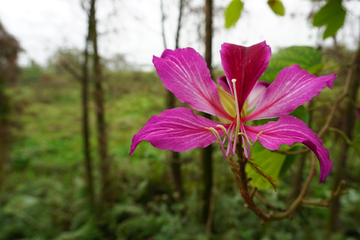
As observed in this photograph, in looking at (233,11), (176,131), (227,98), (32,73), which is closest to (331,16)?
(233,11)

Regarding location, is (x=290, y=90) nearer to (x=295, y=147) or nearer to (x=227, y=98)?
(x=227, y=98)

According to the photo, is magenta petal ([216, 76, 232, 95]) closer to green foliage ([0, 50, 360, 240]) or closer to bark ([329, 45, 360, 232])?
green foliage ([0, 50, 360, 240])

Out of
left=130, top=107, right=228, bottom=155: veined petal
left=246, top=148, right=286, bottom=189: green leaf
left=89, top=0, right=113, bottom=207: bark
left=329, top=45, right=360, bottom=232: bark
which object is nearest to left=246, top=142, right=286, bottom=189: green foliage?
left=246, top=148, right=286, bottom=189: green leaf

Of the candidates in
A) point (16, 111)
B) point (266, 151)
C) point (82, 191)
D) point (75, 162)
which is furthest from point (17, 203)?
point (266, 151)

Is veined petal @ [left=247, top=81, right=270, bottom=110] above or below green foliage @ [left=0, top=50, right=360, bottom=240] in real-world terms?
above

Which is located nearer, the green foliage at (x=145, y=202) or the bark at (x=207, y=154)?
the bark at (x=207, y=154)

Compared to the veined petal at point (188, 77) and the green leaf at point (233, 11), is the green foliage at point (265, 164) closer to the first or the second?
the veined petal at point (188, 77)

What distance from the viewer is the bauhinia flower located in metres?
0.29

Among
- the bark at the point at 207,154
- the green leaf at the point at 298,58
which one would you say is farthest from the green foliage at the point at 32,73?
the green leaf at the point at 298,58

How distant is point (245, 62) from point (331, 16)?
626mm

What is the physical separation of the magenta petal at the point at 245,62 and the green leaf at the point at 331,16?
0.57 metres

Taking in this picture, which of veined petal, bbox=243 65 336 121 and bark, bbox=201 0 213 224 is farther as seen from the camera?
bark, bbox=201 0 213 224

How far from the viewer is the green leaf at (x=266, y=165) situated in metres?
0.49

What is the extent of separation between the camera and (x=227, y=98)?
1.16 feet
